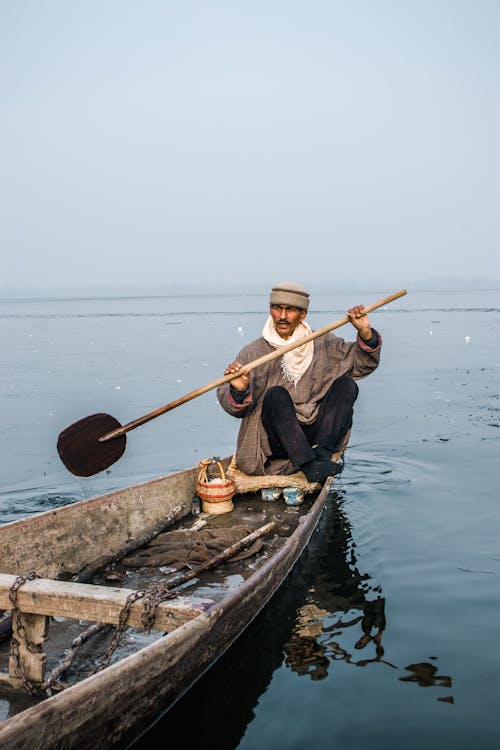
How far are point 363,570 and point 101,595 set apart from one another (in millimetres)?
2614

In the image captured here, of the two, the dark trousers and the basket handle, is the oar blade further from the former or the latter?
the dark trousers

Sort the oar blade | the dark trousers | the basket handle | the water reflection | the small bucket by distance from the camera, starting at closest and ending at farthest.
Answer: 1. the water reflection
2. the oar blade
3. the dark trousers
4. the small bucket
5. the basket handle

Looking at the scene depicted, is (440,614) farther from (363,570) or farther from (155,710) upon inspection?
(155,710)

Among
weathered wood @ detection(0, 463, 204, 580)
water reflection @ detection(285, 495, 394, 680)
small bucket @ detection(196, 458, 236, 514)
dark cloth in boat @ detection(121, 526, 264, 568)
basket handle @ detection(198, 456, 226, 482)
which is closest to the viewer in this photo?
water reflection @ detection(285, 495, 394, 680)

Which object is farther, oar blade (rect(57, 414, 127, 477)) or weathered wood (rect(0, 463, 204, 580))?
oar blade (rect(57, 414, 127, 477))

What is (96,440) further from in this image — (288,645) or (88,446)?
(288,645)

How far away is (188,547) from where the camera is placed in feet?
15.4

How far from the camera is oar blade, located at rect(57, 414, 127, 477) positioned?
197 inches

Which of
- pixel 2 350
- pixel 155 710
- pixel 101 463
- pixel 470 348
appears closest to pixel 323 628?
pixel 155 710

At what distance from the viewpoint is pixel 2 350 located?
994 inches

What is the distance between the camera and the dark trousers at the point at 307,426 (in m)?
5.36

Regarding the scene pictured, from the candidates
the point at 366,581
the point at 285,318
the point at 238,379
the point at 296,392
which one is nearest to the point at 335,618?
the point at 366,581

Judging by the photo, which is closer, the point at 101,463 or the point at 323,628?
the point at 323,628

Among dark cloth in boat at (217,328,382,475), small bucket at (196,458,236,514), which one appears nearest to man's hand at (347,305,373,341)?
dark cloth in boat at (217,328,382,475)
